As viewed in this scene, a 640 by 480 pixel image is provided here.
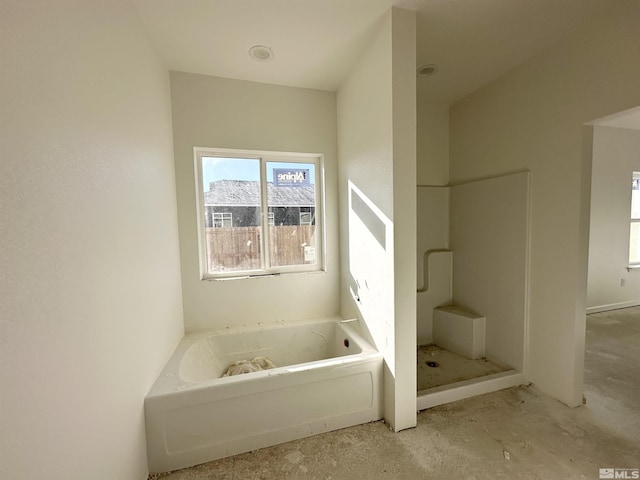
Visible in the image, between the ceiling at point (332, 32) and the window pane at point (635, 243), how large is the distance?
390cm

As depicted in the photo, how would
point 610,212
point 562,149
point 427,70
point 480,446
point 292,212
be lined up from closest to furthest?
point 480,446, point 562,149, point 427,70, point 292,212, point 610,212

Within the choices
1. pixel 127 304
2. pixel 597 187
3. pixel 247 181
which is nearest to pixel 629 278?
pixel 597 187

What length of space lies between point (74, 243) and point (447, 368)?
109 inches

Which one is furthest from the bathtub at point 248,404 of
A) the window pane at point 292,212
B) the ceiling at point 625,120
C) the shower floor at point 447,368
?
the ceiling at point 625,120

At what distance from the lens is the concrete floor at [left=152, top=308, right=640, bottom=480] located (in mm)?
1397

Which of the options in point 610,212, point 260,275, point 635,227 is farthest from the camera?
point 635,227

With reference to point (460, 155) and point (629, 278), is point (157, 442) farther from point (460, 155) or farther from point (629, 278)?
point (629, 278)

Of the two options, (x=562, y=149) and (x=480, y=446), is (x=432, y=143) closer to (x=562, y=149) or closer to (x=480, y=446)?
(x=562, y=149)

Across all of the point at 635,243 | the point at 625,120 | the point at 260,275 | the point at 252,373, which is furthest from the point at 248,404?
the point at 635,243

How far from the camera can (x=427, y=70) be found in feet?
7.14

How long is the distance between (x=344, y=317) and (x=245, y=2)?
97.4 inches

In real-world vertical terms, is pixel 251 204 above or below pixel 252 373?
above

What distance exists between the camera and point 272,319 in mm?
2475

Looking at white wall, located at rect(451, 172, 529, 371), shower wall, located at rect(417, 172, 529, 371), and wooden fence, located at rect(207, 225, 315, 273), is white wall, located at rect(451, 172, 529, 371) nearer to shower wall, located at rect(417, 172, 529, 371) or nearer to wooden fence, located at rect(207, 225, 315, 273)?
shower wall, located at rect(417, 172, 529, 371)
